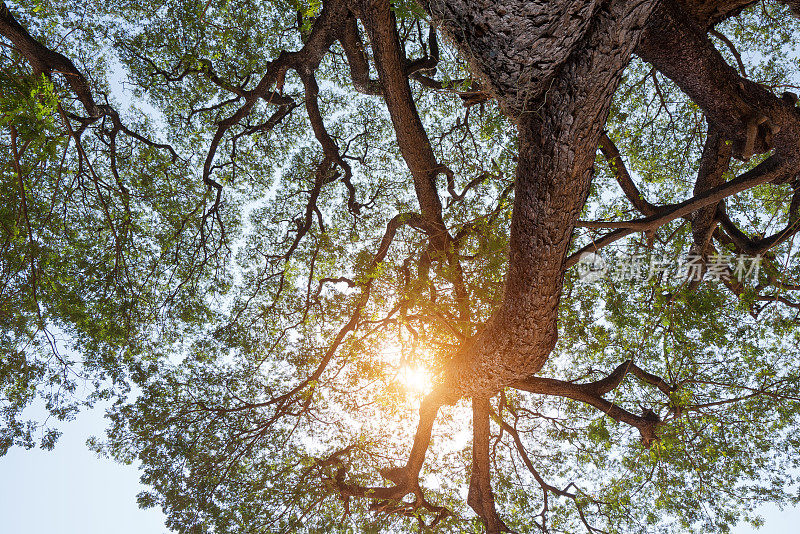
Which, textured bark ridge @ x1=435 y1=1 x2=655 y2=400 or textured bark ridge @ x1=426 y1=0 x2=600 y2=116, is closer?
textured bark ridge @ x1=426 y1=0 x2=600 y2=116

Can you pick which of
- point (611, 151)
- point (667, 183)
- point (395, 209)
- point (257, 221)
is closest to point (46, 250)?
point (257, 221)

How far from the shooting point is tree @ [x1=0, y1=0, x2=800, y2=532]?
15.6ft

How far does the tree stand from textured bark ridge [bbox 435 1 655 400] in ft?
0.23

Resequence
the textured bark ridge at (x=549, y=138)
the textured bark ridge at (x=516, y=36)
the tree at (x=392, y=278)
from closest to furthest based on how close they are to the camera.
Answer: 1. the textured bark ridge at (x=516, y=36)
2. the textured bark ridge at (x=549, y=138)
3. the tree at (x=392, y=278)

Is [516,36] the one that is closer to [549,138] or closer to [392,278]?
[549,138]

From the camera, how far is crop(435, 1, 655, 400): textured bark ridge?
97.4 inches

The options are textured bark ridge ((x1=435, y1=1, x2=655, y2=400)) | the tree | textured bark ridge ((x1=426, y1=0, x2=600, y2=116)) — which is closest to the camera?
textured bark ridge ((x1=426, y1=0, x2=600, y2=116))

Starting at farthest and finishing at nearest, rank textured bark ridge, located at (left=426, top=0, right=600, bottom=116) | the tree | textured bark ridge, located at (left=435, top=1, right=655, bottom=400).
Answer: the tree → textured bark ridge, located at (left=435, top=1, right=655, bottom=400) → textured bark ridge, located at (left=426, top=0, right=600, bottom=116)

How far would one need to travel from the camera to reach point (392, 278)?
5.66m

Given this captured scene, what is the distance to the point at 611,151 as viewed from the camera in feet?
17.8

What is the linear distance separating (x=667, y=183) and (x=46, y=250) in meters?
9.26

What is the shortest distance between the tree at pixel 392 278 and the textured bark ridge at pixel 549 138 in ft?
0.23

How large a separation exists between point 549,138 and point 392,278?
10.2 ft

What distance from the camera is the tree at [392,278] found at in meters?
4.75
